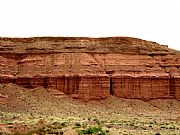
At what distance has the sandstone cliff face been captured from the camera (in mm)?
67375

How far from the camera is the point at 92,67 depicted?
6938cm

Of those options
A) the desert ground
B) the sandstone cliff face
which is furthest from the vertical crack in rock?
the desert ground

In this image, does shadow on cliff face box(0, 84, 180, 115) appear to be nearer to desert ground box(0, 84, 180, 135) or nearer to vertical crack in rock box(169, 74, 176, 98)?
desert ground box(0, 84, 180, 135)

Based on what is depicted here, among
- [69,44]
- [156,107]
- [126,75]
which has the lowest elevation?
[156,107]

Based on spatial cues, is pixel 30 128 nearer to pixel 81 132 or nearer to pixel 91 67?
pixel 81 132

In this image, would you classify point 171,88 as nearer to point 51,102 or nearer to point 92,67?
point 92,67

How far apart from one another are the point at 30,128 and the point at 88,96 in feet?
109

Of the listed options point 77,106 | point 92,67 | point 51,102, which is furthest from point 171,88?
point 51,102

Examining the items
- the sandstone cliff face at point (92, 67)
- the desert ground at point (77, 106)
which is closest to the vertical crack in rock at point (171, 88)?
the sandstone cliff face at point (92, 67)

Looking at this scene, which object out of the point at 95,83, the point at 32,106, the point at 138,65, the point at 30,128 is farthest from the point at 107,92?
the point at 30,128

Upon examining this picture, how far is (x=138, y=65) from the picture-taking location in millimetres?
71125

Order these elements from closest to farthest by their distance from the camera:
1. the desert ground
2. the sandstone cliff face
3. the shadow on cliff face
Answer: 1. the desert ground
2. the shadow on cliff face
3. the sandstone cliff face

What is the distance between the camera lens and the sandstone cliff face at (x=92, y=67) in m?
67.4

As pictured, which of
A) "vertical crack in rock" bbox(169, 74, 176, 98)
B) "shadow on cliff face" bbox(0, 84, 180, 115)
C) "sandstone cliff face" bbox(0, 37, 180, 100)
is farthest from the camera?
"vertical crack in rock" bbox(169, 74, 176, 98)
